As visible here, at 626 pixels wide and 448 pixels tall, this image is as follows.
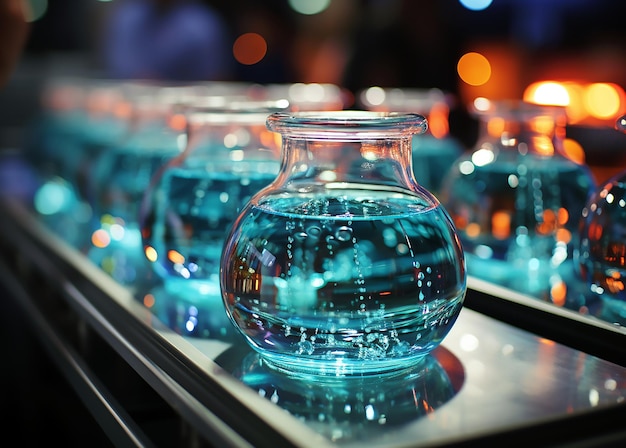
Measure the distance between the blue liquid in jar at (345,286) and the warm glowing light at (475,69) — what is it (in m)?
3.74

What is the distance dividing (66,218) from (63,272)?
0.40 meters

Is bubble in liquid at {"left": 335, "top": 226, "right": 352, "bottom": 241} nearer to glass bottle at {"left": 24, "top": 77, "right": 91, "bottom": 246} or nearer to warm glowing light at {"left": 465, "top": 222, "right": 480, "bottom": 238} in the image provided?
warm glowing light at {"left": 465, "top": 222, "right": 480, "bottom": 238}

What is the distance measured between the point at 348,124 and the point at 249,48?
19.0ft

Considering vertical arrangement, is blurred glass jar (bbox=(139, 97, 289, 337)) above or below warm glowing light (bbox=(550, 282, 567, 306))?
above

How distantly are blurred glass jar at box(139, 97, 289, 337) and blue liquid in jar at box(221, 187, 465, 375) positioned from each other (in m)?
0.21

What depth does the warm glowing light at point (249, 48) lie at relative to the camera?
236 inches

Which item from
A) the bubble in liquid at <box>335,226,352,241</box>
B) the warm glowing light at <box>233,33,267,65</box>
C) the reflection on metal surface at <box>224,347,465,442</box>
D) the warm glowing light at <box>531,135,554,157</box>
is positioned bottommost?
the reflection on metal surface at <box>224,347,465,442</box>

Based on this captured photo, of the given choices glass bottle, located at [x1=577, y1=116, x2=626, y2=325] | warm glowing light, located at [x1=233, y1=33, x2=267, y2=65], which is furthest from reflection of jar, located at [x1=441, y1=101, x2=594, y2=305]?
warm glowing light, located at [x1=233, y1=33, x2=267, y2=65]

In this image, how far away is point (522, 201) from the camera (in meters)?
0.92

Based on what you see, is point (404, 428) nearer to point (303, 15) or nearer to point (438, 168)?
point (438, 168)

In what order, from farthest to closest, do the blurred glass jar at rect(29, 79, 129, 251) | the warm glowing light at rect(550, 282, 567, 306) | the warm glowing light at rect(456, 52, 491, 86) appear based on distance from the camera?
the warm glowing light at rect(456, 52, 491, 86), the blurred glass jar at rect(29, 79, 129, 251), the warm glowing light at rect(550, 282, 567, 306)

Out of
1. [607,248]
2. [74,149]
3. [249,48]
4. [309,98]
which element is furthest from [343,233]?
[249,48]

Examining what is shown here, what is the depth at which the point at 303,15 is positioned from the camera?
6.50 m

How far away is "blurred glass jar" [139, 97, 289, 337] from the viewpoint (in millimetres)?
894
